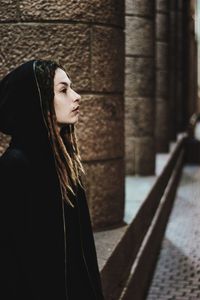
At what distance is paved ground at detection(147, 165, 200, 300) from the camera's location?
5.46 meters

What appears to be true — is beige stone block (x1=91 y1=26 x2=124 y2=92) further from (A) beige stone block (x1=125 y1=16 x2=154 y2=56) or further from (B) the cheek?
(A) beige stone block (x1=125 y1=16 x2=154 y2=56)

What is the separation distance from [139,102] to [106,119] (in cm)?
426

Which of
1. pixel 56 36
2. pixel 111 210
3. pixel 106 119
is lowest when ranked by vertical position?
pixel 111 210

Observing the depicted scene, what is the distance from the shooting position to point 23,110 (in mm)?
2146

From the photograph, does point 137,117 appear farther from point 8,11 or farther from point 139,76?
point 8,11

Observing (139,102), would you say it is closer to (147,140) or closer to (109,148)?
(147,140)

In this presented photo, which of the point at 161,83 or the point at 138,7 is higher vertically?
the point at 138,7

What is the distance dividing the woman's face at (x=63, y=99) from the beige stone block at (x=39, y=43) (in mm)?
1742

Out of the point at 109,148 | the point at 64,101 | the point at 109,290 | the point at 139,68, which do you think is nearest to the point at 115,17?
the point at 109,148

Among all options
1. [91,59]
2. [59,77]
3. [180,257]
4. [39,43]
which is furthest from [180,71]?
[59,77]

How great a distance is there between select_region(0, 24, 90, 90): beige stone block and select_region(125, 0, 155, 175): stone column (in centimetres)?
449

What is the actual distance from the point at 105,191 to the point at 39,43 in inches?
51.2

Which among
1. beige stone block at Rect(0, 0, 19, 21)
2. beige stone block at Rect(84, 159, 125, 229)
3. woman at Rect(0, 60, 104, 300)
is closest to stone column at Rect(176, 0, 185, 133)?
beige stone block at Rect(84, 159, 125, 229)

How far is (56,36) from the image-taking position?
13.2 feet
